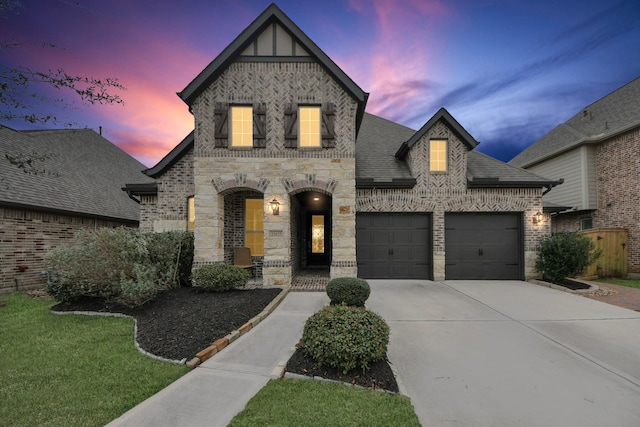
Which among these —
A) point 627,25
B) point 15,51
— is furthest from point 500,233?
point 627,25

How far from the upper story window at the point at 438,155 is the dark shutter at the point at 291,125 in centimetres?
549

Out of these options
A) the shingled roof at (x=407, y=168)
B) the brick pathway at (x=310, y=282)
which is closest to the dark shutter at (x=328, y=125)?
the shingled roof at (x=407, y=168)

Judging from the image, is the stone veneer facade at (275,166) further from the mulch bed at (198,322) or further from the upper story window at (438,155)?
the upper story window at (438,155)

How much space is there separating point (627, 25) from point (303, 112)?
81.2ft

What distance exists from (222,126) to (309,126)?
119 inches

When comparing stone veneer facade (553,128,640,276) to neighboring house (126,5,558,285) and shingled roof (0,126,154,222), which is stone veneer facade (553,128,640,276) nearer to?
neighboring house (126,5,558,285)

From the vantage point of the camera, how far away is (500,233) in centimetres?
1019

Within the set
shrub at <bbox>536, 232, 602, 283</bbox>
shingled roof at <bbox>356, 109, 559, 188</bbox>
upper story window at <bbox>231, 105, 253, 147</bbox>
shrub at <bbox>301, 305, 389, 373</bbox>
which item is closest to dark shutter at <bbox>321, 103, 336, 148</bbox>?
shingled roof at <bbox>356, 109, 559, 188</bbox>

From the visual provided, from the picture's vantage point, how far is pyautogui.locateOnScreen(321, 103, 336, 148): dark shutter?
883 centimetres

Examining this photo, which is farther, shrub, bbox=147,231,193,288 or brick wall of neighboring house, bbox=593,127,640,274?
brick wall of neighboring house, bbox=593,127,640,274

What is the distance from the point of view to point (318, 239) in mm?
13500

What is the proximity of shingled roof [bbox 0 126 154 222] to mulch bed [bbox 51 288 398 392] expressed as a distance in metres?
6.69

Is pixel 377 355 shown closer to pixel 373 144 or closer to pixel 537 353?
pixel 537 353

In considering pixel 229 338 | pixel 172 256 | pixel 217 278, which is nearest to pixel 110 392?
pixel 229 338
